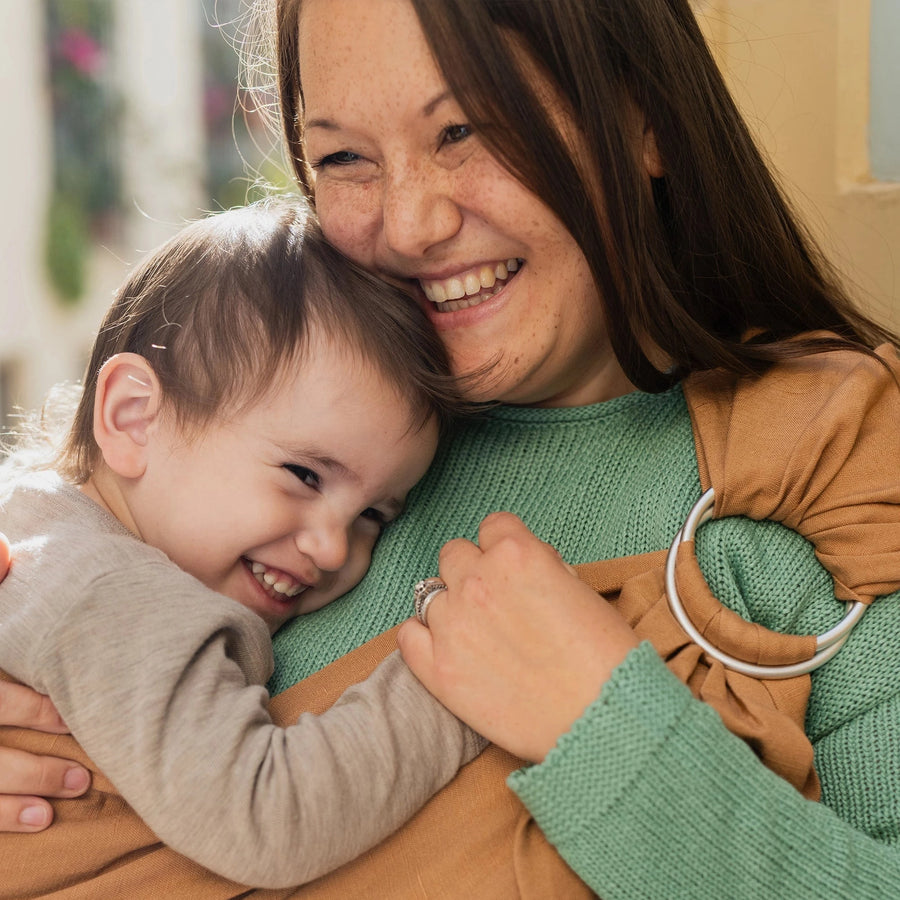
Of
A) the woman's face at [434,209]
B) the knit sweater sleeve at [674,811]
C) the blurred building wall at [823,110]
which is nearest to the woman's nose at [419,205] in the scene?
the woman's face at [434,209]

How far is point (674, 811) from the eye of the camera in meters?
1.00

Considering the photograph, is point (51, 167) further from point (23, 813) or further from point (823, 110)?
point (23, 813)

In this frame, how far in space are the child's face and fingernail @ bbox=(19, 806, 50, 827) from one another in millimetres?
314

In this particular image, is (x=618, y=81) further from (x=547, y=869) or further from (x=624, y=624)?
(x=547, y=869)

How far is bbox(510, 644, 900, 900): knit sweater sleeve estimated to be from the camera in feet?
3.29

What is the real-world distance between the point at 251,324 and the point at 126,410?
20 cm

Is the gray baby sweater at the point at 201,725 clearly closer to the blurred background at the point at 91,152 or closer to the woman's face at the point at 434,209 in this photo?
the woman's face at the point at 434,209

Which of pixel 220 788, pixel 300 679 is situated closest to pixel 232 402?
pixel 300 679

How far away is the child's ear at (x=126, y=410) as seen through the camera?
1335mm

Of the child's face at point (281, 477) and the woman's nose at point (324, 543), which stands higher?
the child's face at point (281, 477)

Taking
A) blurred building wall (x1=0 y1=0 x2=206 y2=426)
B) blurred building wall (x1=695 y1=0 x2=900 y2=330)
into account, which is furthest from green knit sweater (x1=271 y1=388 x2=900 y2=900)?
blurred building wall (x1=0 y1=0 x2=206 y2=426)

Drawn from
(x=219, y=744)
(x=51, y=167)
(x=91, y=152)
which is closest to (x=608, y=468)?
(x=219, y=744)

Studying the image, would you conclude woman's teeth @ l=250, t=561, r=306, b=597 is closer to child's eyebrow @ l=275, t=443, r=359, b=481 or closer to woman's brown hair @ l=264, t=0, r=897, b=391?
child's eyebrow @ l=275, t=443, r=359, b=481

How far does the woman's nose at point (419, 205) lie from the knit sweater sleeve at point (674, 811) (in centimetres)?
54
